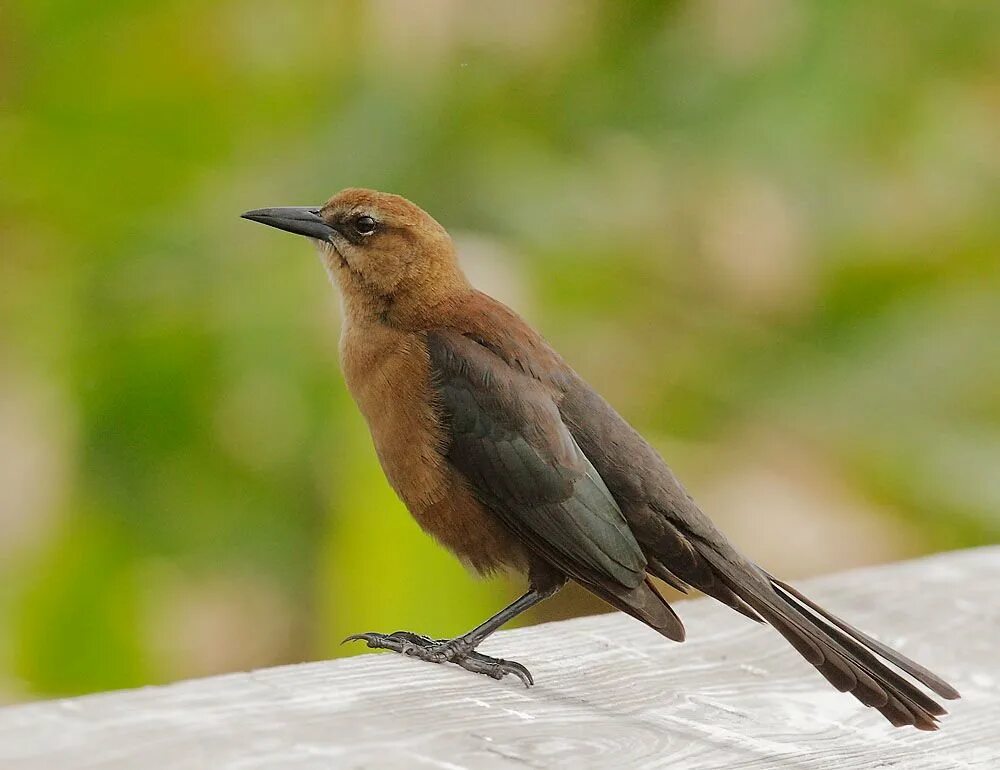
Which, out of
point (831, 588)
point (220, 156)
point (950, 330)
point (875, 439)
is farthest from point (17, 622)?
point (950, 330)

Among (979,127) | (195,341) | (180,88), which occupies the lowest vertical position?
(195,341)

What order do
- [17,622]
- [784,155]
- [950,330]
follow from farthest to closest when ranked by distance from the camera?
[784,155] < [950,330] < [17,622]

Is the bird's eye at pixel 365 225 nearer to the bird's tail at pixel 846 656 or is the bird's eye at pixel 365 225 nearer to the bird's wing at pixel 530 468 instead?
the bird's wing at pixel 530 468

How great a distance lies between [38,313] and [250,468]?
763 mm

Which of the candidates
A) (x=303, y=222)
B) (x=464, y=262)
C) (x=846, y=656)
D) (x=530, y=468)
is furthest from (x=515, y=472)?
(x=464, y=262)

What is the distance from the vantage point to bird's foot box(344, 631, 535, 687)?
9.98 feet

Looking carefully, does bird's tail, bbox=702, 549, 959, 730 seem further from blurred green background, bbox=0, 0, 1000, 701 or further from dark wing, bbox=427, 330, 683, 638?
blurred green background, bbox=0, 0, 1000, 701

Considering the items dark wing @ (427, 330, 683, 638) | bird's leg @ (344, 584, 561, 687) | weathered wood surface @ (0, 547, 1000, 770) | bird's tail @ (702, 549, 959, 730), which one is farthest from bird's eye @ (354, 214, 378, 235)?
bird's tail @ (702, 549, 959, 730)

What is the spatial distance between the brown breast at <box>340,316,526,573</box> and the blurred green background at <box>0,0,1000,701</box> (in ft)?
2.34

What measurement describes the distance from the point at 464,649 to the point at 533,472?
39 centimetres

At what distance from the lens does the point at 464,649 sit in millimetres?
3221

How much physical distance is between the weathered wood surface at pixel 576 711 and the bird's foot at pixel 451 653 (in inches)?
1.6

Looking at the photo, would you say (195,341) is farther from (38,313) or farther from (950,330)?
(950,330)

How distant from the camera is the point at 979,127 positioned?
6141mm
